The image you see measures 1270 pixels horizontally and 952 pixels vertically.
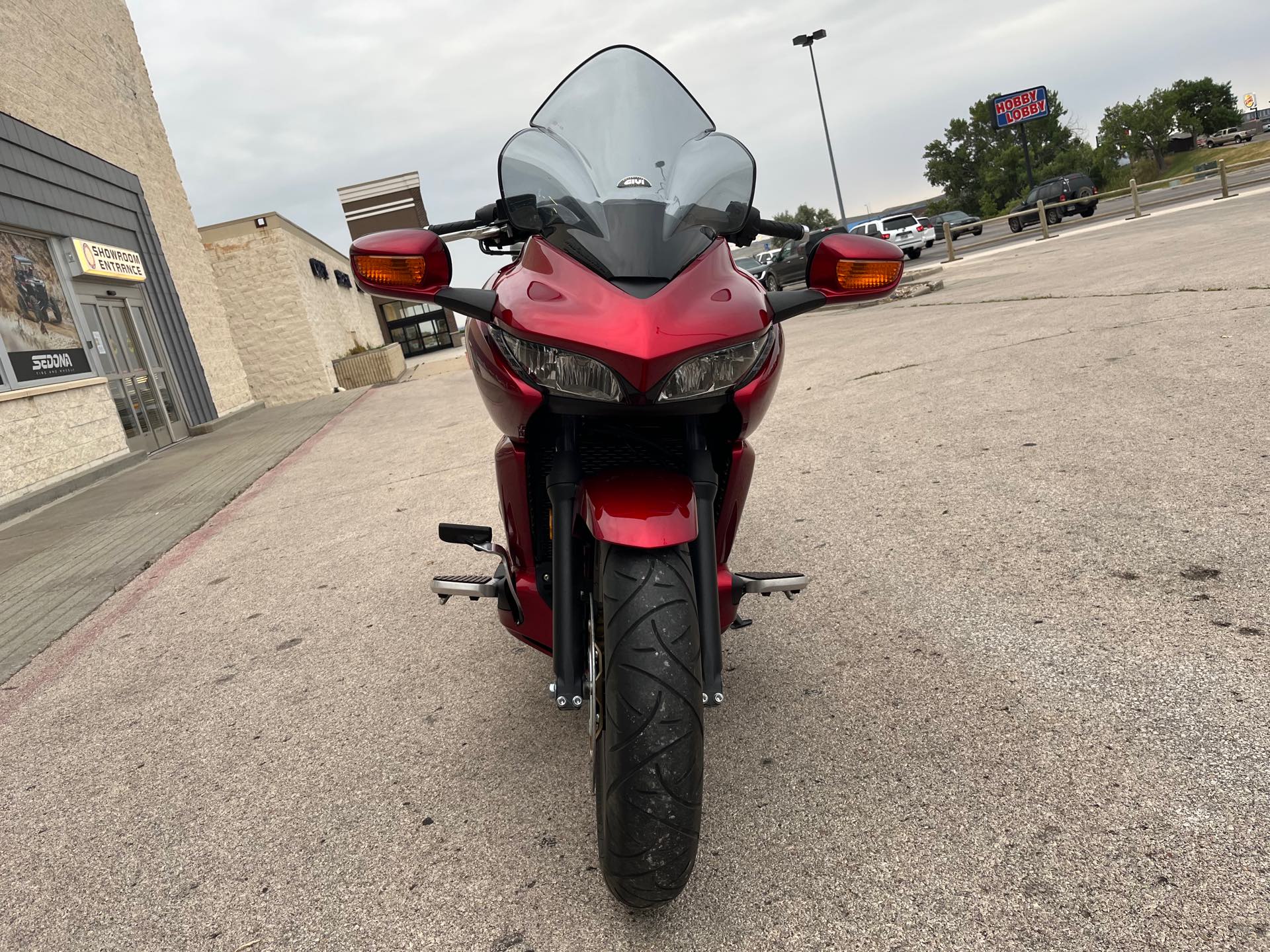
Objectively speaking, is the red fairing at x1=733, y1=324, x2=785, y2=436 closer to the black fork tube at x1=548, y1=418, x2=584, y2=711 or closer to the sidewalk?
the black fork tube at x1=548, y1=418, x2=584, y2=711

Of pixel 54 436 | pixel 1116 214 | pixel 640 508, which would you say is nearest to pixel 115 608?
pixel 640 508

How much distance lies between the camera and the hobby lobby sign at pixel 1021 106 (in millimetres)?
48812

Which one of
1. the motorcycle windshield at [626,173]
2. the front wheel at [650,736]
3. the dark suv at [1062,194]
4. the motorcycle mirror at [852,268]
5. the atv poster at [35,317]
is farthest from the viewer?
the dark suv at [1062,194]

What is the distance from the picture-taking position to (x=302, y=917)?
199 centimetres

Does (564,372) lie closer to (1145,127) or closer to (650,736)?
(650,736)

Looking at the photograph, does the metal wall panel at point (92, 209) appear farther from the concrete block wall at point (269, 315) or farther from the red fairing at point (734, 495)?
the red fairing at point (734, 495)

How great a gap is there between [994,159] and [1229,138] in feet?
59.1

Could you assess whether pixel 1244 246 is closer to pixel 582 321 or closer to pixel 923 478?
pixel 923 478

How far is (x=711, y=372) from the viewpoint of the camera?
1892 millimetres

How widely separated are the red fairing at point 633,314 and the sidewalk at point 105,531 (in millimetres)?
3624

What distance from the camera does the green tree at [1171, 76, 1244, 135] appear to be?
2874 inches

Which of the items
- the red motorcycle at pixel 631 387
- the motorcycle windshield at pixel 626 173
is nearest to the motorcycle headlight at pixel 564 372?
the red motorcycle at pixel 631 387

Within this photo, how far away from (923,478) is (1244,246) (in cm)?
858

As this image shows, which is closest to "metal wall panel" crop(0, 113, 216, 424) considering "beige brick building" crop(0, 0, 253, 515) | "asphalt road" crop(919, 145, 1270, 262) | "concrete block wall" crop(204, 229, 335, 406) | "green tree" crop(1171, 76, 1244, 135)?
"beige brick building" crop(0, 0, 253, 515)
